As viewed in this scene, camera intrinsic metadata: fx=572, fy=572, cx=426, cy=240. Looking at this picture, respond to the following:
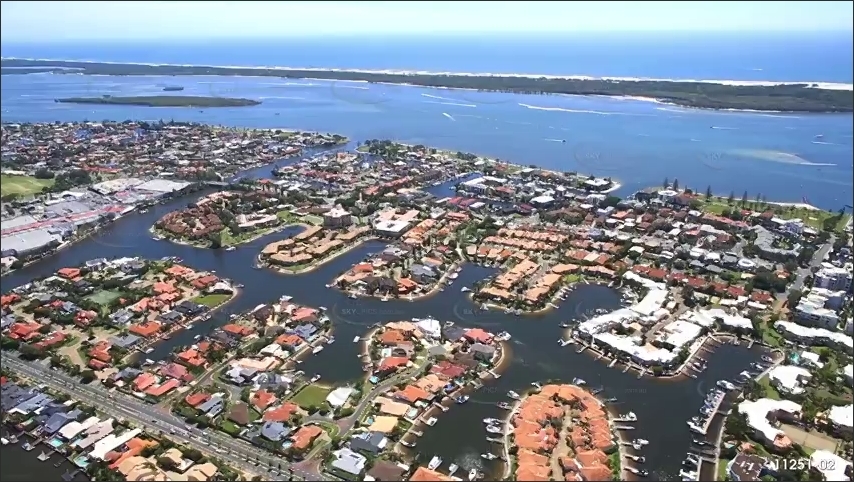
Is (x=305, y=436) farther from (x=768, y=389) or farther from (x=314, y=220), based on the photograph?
(x=314, y=220)

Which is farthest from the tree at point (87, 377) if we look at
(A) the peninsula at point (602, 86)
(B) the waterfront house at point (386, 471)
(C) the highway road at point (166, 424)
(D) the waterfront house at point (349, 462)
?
(A) the peninsula at point (602, 86)

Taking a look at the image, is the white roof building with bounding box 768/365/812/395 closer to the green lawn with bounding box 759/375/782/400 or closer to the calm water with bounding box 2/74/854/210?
the green lawn with bounding box 759/375/782/400

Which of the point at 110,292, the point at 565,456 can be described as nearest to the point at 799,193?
the point at 565,456

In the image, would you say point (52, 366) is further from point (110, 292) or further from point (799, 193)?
point (799, 193)

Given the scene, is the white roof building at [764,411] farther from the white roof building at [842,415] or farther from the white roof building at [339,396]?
the white roof building at [339,396]

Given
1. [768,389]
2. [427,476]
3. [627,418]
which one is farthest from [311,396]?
[768,389]

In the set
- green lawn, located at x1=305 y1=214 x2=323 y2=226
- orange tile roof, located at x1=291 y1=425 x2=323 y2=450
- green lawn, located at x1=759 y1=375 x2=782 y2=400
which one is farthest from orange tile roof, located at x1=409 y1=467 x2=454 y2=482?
green lawn, located at x1=305 y1=214 x2=323 y2=226

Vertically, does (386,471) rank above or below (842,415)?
below
